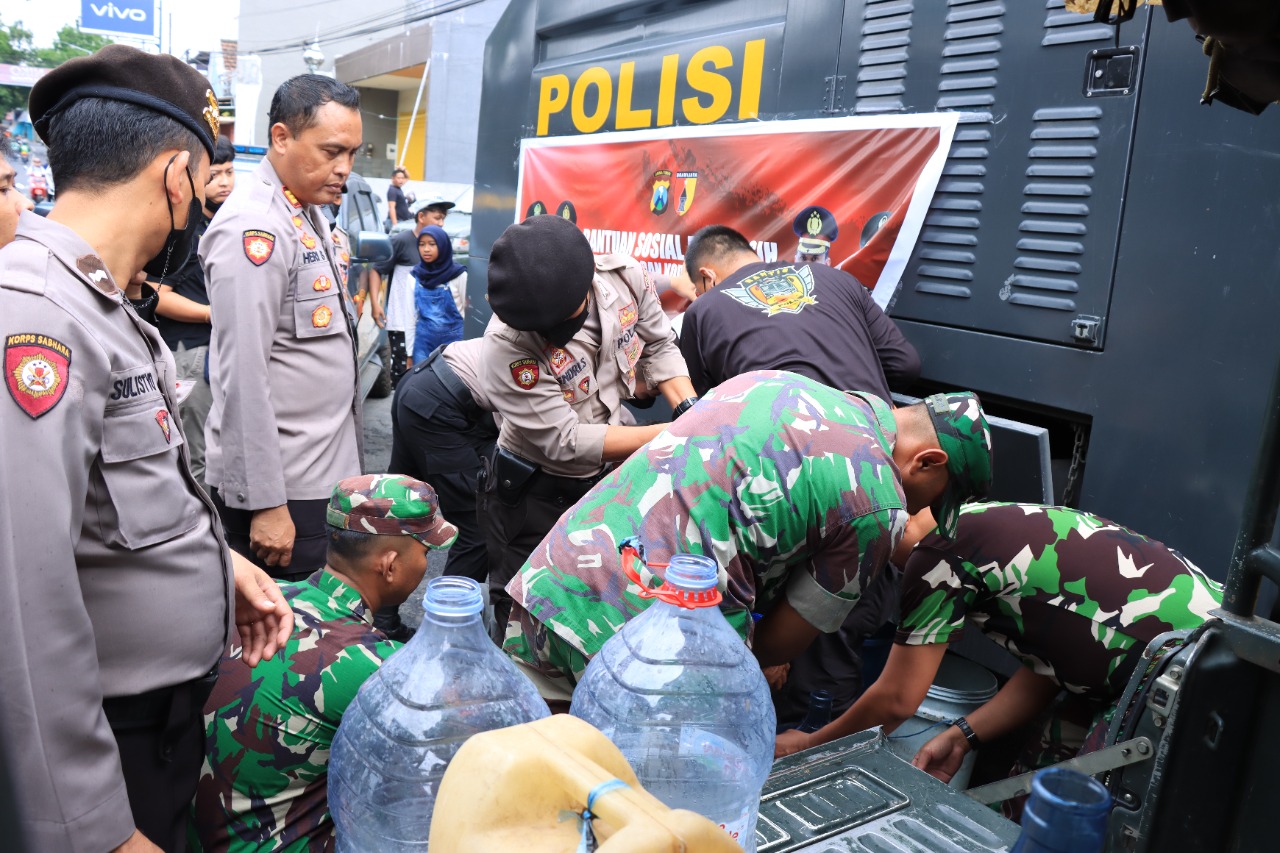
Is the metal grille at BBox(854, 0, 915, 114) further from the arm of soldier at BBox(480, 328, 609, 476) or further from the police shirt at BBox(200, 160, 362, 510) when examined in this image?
the police shirt at BBox(200, 160, 362, 510)

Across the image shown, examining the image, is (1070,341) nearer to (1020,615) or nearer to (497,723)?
(1020,615)

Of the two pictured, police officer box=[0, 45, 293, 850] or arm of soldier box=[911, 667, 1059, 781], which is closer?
police officer box=[0, 45, 293, 850]

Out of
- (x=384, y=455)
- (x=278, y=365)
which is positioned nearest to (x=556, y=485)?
(x=278, y=365)

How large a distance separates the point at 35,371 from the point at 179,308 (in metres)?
2.88

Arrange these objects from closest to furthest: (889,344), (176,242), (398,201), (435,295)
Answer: (176,242), (889,344), (435,295), (398,201)

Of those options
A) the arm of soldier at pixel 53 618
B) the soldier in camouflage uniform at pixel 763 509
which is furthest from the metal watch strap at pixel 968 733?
the arm of soldier at pixel 53 618

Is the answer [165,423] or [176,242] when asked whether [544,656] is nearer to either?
[165,423]

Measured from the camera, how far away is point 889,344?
9.87ft

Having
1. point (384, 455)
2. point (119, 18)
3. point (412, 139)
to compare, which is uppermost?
point (119, 18)

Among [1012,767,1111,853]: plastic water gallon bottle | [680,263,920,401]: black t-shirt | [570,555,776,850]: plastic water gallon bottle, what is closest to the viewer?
[1012,767,1111,853]: plastic water gallon bottle

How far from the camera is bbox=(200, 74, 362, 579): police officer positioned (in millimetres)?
2635

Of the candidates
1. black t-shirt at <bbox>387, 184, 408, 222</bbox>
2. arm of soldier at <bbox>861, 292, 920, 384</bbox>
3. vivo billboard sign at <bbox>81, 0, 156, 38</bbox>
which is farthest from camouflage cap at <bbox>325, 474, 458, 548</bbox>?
vivo billboard sign at <bbox>81, 0, 156, 38</bbox>

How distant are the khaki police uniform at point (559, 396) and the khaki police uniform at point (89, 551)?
1.28m

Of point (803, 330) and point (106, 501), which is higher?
point (803, 330)
